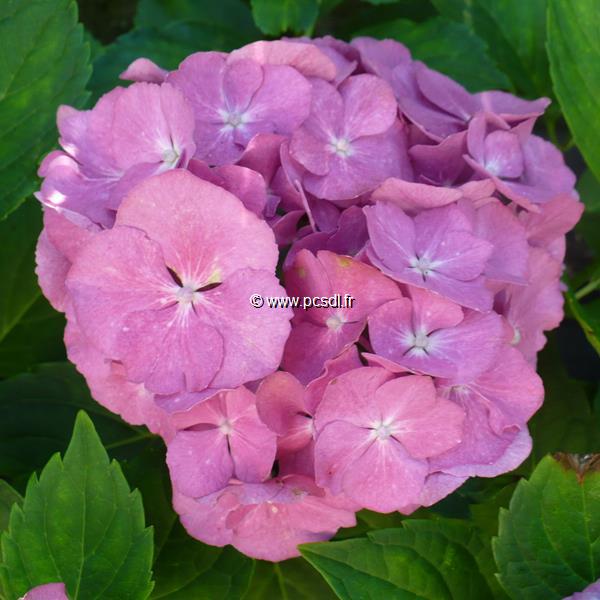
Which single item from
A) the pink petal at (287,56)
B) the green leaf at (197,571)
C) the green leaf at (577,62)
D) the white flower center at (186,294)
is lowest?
the green leaf at (197,571)

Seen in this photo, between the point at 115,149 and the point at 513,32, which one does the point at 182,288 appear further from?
the point at 513,32

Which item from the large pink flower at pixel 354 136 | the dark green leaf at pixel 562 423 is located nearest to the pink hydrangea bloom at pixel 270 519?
the large pink flower at pixel 354 136

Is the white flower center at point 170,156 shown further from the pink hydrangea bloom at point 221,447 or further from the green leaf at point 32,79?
the green leaf at point 32,79

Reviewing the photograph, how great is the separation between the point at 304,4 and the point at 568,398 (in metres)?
0.65

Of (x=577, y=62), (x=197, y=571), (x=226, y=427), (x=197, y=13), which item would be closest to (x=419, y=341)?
(x=226, y=427)

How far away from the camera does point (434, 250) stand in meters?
0.73

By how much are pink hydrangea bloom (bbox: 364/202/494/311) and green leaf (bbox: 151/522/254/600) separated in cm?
45

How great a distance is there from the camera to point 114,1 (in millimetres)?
1864

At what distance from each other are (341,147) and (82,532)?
0.42 metres

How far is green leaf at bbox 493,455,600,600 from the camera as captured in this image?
791 millimetres

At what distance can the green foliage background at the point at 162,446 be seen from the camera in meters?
0.80

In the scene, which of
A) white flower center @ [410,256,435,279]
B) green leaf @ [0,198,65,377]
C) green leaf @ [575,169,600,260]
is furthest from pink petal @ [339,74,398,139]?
green leaf @ [575,169,600,260]

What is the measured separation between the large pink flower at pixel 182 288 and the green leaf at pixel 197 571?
0.37m

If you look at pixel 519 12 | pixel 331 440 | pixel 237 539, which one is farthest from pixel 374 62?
pixel 519 12
